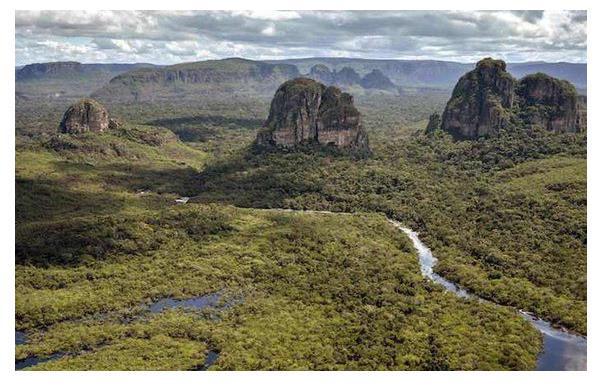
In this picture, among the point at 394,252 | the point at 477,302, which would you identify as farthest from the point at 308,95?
the point at 477,302

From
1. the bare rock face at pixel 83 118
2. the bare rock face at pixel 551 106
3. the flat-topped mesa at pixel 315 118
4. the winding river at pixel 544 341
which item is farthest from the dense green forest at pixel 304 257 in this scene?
the bare rock face at pixel 83 118

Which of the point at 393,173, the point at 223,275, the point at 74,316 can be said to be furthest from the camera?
the point at 393,173

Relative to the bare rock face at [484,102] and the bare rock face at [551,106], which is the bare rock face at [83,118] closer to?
the bare rock face at [484,102]

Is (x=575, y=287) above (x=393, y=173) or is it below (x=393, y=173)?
below

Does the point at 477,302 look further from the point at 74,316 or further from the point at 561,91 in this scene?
the point at 561,91

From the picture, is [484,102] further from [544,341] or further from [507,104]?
[544,341]

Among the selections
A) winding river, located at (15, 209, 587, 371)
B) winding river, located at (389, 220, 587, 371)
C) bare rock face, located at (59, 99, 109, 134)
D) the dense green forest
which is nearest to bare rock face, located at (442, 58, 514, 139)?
the dense green forest
